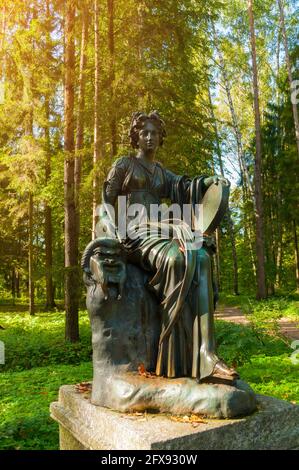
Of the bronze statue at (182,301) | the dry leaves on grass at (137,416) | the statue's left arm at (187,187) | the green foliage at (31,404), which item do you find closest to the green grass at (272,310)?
the green foliage at (31,404)

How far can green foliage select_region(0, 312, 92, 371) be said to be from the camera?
9070 millimetres

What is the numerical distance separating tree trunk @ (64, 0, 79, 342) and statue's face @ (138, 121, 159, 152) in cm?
Result: 584

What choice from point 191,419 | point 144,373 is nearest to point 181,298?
point 144,373

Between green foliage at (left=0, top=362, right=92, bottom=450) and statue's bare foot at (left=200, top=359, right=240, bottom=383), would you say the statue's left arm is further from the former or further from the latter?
green foliage at (left=0, top=362, right=92, bottom=450)

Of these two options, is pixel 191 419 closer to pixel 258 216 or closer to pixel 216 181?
pixel 216 181

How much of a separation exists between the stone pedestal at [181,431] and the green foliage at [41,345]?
5.80m

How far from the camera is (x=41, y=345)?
10.1 metres

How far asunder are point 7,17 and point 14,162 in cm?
365

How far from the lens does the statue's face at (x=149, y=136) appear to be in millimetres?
4152

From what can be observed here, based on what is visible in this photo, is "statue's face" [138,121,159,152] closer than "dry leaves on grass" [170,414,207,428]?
No

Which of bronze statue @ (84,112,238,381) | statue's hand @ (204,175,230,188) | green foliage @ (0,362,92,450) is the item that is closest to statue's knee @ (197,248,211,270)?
bronze statue @ (84,112,238,381)

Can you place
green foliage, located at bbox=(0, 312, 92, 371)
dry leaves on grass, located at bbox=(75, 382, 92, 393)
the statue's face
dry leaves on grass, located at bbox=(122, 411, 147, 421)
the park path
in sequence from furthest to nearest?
the park path < green foliage, located at bbox=(0, 312, 92, 371) < the statue's face < dry leaves on grass, located at bbox=(75, 382, 92, 393) < dry leaves on grass, located at bbox=(122, 411, 147, 421)

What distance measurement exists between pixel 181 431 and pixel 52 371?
5651mm

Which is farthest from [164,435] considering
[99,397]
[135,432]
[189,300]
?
[189,300]
